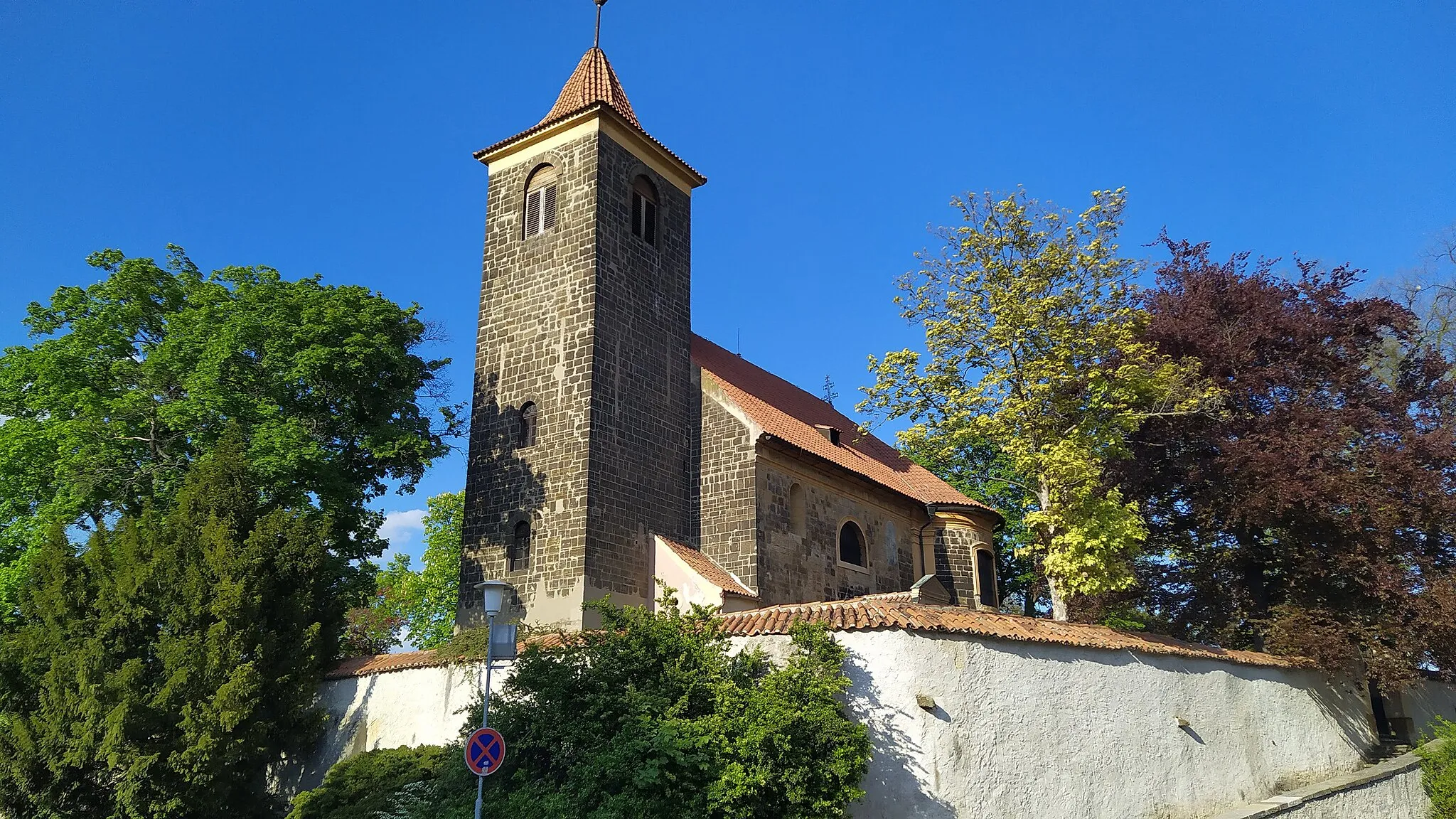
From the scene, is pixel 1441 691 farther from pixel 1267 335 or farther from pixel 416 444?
pixel 416 444

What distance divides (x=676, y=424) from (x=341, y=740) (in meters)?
9.35

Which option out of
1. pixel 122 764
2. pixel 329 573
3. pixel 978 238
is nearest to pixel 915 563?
pixel 978 238

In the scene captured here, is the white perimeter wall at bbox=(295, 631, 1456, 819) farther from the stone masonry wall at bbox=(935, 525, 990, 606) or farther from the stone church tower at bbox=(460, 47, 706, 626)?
the stone masonry wall at bbox=(935, 525, 990, 606)

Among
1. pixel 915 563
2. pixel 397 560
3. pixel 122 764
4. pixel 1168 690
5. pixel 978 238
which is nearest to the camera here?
pixel 122 764

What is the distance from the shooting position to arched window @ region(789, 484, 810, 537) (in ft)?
72.7

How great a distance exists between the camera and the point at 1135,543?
760 inches

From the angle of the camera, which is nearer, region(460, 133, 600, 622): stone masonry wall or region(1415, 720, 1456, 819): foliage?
region(1415, 720, 1456, 819): foliage

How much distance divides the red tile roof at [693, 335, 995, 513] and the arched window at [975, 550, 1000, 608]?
134 centimetres

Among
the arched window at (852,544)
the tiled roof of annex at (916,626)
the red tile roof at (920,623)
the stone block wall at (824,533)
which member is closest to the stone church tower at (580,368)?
the stone block wall at (824,533)

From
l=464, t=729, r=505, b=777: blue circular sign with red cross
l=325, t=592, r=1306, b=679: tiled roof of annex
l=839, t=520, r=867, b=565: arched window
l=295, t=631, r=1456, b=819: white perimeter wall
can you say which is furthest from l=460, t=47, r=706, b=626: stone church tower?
l=464, t=729, r=505, b=777: blue circular sign with red cross

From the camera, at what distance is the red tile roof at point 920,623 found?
12.6 m

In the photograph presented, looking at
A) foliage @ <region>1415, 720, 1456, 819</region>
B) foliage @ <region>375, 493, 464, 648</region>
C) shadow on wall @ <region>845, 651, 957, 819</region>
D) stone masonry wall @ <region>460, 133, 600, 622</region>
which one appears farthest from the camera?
foliage @ <region>375, 493, 464, 648</region>

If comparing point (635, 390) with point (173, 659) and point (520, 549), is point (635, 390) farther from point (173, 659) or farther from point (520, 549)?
point (173, 659)

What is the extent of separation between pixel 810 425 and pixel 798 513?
4.12 metres
